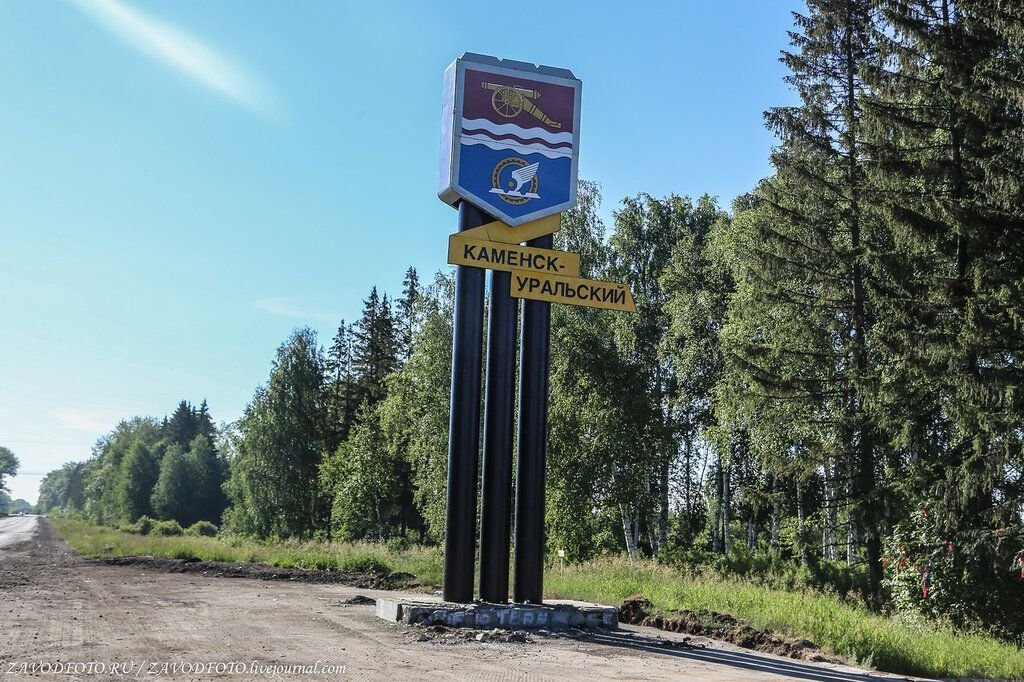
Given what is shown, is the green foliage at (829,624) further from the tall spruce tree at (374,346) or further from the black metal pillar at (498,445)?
the tall spruce tree at (374,346)

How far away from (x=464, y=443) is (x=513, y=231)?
339 cm

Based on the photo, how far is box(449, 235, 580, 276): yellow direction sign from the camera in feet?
42.9

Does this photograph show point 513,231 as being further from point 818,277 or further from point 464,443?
point 818,277

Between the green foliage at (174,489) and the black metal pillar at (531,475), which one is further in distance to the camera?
the green foliage at (174,489)

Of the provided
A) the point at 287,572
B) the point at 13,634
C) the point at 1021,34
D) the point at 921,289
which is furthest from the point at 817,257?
the point at 13,634

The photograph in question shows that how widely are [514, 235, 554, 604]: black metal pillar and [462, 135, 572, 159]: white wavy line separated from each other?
2.94 meters

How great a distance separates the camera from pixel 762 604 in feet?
47.4

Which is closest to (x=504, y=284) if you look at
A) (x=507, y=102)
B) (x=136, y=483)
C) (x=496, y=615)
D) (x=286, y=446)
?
(x=507, y=102)

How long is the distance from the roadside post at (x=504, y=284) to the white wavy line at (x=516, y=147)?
16mm

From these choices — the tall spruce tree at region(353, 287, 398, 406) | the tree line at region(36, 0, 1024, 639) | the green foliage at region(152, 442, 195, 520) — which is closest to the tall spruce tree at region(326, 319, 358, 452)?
the tall spruce tree at region(353, 287, 398, 406)

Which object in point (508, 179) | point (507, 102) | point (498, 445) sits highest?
point (507, 102)

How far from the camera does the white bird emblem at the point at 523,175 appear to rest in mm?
13758

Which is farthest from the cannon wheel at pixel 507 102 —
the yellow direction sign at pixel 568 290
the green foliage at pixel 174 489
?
the green foliage at pixel 174 489

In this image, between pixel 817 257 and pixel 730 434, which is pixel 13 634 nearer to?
pixel 817 257
